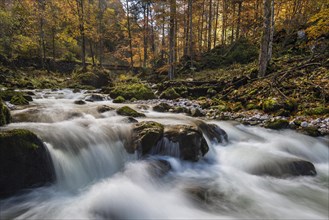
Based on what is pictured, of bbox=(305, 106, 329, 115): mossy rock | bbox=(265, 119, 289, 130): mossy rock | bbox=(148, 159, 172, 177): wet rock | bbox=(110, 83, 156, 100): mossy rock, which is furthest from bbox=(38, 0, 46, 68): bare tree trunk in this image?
bbox=(305, 106, 329, 115): mossy rock

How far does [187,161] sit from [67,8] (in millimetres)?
22186

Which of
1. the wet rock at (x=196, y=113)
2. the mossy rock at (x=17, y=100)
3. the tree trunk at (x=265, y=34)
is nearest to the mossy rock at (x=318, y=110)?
the tree trunk at (x=265, y=34)

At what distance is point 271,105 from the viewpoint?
8484 mm

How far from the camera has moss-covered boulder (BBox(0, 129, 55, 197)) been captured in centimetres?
352

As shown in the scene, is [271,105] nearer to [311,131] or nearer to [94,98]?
[311,131]

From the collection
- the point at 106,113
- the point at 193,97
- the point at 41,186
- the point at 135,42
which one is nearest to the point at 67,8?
the point at 135,42

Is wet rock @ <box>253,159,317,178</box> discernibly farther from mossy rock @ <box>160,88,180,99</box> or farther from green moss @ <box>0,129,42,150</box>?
mossy rock @ <box>160,88,180,99</box>

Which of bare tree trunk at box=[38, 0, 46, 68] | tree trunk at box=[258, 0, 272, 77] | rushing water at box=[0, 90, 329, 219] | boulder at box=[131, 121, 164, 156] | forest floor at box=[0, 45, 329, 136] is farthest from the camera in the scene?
bare tree trunk at box=[38, 0, 46, 68]

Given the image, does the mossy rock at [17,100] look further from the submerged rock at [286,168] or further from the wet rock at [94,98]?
the submerged rock at [286,168]

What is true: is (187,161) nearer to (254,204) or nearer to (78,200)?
(254,204)

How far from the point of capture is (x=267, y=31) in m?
10.1

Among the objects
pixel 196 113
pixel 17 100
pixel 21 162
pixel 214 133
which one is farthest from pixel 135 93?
pixel 21 162

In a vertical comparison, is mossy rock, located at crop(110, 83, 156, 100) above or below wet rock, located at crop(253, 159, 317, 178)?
above

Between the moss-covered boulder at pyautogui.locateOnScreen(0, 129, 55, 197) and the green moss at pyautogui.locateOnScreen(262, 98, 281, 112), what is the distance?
7.46 m
